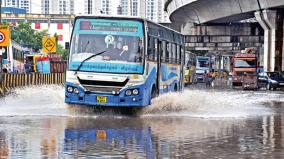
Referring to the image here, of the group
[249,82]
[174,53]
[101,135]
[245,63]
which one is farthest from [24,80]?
[245,63]

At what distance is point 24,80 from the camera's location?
41094 mm

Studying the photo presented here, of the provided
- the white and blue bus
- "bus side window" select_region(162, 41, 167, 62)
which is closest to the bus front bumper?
the white and blue bus

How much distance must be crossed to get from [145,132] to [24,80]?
25.0 m

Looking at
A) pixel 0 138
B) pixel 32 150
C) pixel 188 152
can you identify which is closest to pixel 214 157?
pixel 188 152

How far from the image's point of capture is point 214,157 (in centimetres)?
1239

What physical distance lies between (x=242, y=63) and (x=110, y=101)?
45467mm

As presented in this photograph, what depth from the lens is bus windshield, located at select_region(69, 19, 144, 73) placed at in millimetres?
21312

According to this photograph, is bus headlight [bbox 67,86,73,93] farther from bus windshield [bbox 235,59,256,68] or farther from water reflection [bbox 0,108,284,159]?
bus windshield [bbox 235,59,256,68]

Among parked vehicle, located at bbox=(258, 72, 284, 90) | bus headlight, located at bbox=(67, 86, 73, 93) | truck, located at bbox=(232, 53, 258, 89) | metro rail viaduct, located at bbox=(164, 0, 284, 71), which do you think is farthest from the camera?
truck, located at bbox=(232, 53, 258, 89)

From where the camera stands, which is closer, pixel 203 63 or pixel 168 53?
pixel 168 53

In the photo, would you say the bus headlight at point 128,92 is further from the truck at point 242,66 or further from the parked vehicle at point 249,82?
the truck at point 242,66

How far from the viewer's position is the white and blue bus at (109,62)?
69.4 feet

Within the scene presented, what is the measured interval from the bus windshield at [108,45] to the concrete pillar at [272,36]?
36.9 meters

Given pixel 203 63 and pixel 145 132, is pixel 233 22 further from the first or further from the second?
pixel 145 132
